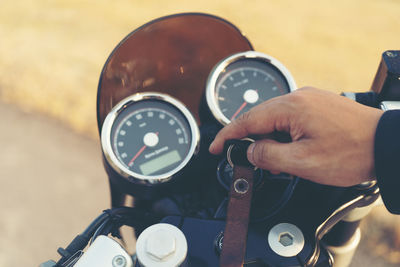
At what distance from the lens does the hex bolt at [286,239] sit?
2.93ft

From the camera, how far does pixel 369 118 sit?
851 millimetres

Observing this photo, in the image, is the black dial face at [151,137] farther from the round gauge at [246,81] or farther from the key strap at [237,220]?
the key strap at [237,220]

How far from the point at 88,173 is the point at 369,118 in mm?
2299

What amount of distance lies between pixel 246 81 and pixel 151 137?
0.30 meters

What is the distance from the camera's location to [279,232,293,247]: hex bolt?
2.93ft

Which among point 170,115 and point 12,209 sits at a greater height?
point 12,209

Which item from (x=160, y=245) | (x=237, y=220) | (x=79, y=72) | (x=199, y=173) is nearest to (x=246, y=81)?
(x=199, y=173)

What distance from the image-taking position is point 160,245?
725 millimetres

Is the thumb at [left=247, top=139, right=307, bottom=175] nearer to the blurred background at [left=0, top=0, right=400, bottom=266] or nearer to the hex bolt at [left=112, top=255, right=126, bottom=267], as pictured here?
the hex bolt at [left=112, top=255, right=126, bottom=267]

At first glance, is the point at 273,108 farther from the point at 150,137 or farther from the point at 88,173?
the point at 88,173

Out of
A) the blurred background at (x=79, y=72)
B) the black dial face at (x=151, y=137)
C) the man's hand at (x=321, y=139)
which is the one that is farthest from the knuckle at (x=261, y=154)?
the blurred background at (x=79, y=72)

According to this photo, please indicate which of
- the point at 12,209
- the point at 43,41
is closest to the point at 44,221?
the point at 12,209

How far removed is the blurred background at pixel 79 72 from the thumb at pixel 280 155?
1.81 metres

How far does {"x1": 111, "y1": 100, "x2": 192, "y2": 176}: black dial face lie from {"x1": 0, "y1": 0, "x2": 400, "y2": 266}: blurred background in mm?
1663
